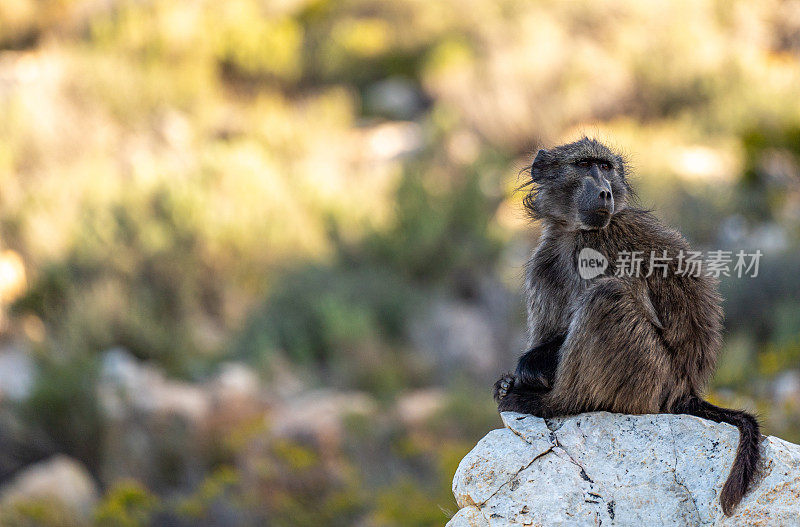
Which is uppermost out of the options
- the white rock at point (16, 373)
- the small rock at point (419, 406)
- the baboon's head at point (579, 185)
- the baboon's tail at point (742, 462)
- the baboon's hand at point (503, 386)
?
the white rock at point (16, 373)

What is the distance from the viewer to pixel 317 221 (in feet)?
36.1

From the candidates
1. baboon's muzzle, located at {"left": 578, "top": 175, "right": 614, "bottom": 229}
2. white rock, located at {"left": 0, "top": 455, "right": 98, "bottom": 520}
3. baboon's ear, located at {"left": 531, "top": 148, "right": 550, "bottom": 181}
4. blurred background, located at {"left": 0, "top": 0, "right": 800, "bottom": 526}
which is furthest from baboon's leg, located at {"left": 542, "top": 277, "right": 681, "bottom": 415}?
white rock, located at {"left": 0, "top": 455, "right": 98, "bottom": 520}

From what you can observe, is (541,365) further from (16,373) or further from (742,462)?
(16,373)

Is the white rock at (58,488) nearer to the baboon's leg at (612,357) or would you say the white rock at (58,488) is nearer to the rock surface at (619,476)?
the rock surface at (619,476)

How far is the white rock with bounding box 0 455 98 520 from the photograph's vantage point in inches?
239

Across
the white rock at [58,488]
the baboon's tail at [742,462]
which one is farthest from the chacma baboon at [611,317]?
the white rock at [58,488]

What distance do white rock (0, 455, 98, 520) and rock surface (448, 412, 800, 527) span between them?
162 inches

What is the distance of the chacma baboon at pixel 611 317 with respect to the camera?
289 cm

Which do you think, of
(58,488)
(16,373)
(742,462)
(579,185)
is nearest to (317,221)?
(16,373)

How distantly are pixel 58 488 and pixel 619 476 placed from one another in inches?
193

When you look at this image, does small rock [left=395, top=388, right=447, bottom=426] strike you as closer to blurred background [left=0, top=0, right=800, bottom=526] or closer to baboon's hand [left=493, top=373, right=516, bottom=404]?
blurred background [left=0, top=0, right=800, bottom=526]

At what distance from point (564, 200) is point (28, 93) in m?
12.9

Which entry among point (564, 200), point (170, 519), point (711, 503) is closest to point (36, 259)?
point (170, 519)

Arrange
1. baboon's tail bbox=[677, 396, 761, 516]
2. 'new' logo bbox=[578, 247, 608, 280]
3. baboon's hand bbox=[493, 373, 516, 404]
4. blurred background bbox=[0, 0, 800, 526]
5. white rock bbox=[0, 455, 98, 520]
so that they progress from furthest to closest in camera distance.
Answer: blurred background bbox=[0, 0, 800, 526]
white rock bbox=[0, 455, 98, 520]
baboon's hand bbox=[493, 373, 516, 404]
'new' logo bbox=[578, 247, 608, 280]
baboon's tail bbox=[677, 396, 761, 516]
